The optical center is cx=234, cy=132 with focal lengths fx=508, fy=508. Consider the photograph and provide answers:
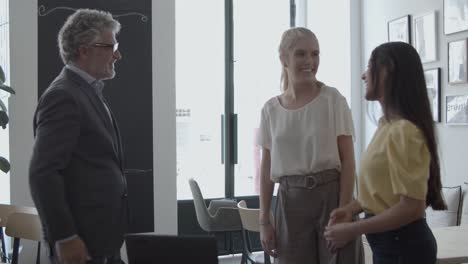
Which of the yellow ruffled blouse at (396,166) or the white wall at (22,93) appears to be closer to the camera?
the yellow ruffled blouse at (396,166)

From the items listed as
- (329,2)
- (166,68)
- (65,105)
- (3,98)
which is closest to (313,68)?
(65,105)

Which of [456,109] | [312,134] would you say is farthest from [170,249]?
[456,109]

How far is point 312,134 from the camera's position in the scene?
180 cm

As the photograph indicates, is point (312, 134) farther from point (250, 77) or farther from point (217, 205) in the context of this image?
point (250, 77)

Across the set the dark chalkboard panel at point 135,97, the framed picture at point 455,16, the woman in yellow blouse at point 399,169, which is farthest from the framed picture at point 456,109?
the woman in yellow blouse at point 399,169

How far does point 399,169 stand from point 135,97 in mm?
3153

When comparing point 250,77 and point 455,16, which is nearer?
point 455,16

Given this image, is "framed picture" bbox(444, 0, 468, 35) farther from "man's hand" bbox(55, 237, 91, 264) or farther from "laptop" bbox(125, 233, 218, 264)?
"man's hand" bbox(55, 237, 91, 264)

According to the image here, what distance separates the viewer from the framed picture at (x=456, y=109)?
153 inches

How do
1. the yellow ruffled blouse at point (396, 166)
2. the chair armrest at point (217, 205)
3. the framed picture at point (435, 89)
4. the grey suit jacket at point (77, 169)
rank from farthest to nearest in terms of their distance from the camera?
the chair armrest at point (217, 205), the framed picture at point (435, 89), the grey suit jacket at point (77, 169), the yellow ruffled blouse at point (396, 166)

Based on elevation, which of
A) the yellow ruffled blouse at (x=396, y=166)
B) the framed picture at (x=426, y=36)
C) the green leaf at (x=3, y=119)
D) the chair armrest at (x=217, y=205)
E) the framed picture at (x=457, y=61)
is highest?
the framed picture at (x=426, y=36)

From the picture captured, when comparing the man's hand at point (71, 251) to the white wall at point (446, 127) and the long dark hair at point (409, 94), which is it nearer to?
the long dark hair at point (409, 94)

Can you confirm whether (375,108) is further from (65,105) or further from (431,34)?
(65,105)

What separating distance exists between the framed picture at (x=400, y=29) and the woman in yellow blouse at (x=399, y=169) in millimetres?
3240
